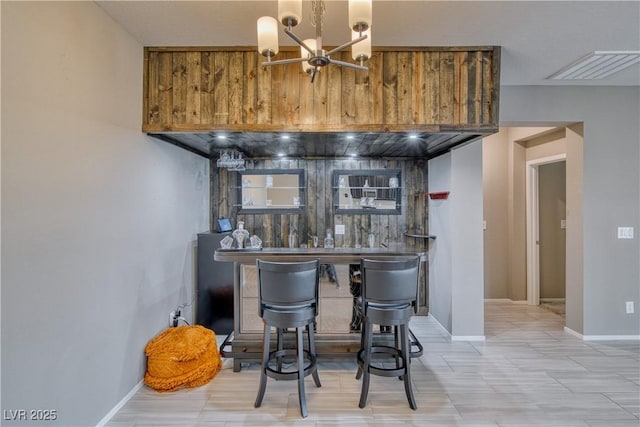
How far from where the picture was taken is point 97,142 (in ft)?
6.98

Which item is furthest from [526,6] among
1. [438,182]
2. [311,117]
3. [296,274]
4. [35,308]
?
[35,308]

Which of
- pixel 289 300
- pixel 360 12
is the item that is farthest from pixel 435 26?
pixel 289 300

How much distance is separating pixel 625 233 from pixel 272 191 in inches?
168

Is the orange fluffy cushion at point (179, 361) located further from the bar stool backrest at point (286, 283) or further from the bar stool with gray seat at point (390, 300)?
the bar stool with gray seat at point (390, 300)

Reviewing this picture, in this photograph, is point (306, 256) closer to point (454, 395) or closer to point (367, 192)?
point (454, 395)

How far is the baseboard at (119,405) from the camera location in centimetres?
218

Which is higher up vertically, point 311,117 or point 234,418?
point 311,117

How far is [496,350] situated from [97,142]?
4095 millimetres

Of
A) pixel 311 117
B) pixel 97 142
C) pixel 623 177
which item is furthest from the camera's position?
pixel 623 177

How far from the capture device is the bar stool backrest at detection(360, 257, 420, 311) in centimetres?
236

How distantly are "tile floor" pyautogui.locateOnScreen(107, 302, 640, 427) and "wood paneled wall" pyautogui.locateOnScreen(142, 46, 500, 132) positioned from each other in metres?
2.20

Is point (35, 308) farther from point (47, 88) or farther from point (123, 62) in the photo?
point (123, 62)

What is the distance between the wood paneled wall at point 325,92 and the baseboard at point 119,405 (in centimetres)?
214

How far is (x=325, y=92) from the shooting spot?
2.72 m
